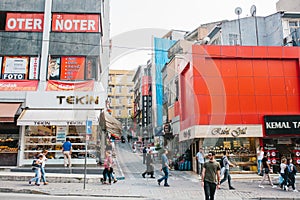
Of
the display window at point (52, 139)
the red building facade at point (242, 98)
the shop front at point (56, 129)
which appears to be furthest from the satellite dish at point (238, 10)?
the display window at point (52, 139)

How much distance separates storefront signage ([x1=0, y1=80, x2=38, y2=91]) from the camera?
1762cm

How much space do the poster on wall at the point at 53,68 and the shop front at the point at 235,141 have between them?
939 centimetres

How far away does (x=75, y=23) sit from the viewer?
63.8 feet

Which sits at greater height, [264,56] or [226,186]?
[264,56]

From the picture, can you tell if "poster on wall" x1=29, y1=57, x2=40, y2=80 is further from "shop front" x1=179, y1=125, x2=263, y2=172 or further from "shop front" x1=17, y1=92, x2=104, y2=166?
"shop front" x1=179, y1=125, x2=263, y2=172

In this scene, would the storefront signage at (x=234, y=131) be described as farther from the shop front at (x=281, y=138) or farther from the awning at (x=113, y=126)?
the awning at (x=113, y=126)

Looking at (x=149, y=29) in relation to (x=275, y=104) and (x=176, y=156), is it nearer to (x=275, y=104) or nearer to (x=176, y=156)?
(x=275, y=104)

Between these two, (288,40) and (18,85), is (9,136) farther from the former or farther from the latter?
(288,40)

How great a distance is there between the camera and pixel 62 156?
678 inches

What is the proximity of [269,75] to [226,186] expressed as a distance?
8168mm

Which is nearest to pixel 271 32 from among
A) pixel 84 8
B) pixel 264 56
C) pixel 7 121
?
pixel 264 56

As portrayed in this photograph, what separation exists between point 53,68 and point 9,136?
16.6ft

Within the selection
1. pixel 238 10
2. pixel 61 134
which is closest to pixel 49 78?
pixel 61 134

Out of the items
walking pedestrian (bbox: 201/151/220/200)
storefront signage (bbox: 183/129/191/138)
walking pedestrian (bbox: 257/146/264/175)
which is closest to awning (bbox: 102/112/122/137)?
storefront signage (bbox: 183/129/191/138)
